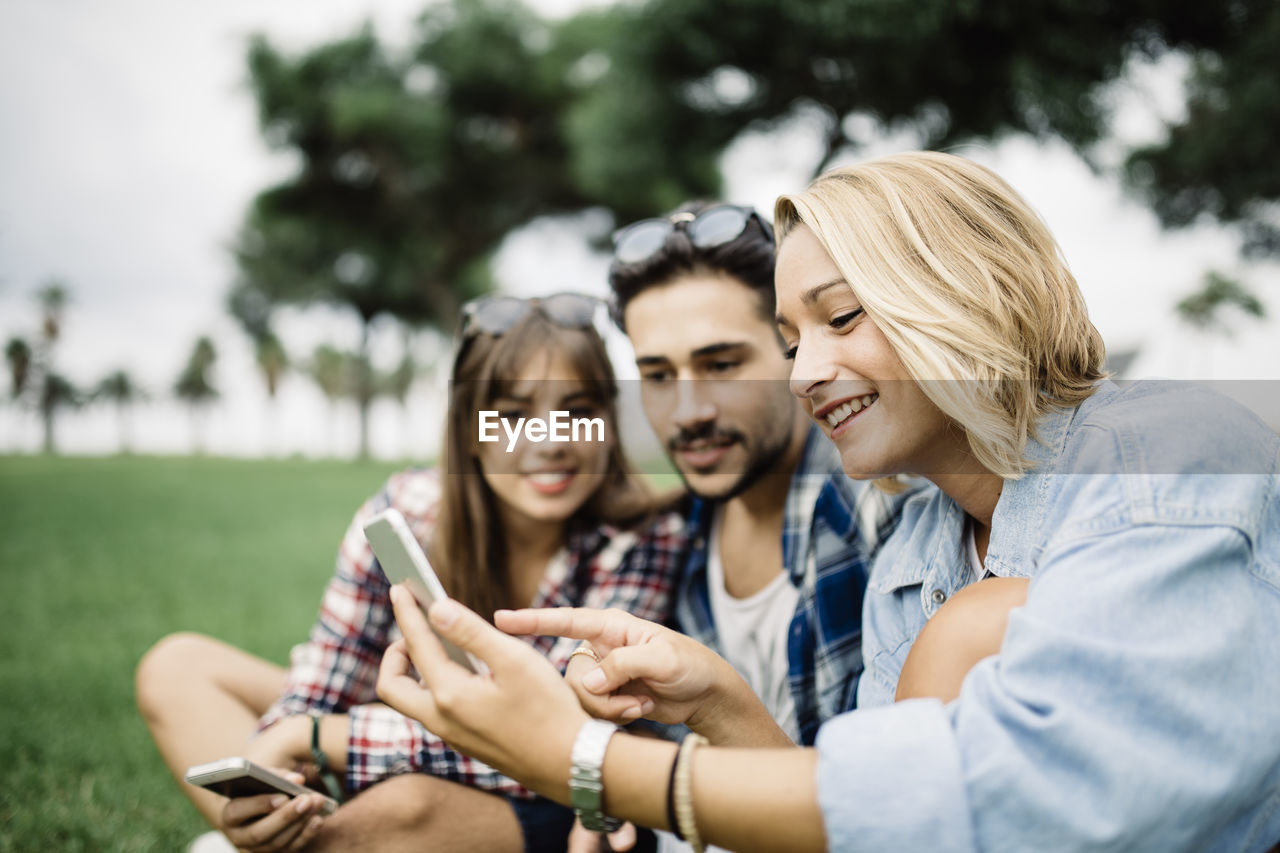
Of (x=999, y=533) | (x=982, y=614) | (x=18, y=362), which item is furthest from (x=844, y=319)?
(x=18, y=362)

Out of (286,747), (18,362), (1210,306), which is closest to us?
(286,747)

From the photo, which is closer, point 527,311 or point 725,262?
point 725,262

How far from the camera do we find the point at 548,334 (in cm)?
294

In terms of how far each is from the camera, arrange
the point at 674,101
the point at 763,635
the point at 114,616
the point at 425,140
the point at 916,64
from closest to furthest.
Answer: the point at 763,635 < the point at 114,616 < the point at 916,64 < the point at 674,101 < the point at 425,140

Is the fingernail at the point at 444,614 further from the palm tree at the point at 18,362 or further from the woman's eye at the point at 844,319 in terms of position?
the palm tree at the point at 18,362

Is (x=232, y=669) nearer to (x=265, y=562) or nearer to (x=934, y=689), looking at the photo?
(x=934, y=689)

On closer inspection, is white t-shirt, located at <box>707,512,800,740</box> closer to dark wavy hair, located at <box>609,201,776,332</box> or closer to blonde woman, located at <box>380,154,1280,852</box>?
blonde woman, located at <box>380,154,1280,852</box>

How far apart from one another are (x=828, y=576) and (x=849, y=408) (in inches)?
31.7

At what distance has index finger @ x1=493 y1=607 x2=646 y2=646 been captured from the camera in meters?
1.43

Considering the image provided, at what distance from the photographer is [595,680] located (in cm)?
146

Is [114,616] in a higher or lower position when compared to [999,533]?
lower

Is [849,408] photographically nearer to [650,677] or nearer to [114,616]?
[650,677]

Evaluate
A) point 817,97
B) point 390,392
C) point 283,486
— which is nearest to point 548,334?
point 817,97

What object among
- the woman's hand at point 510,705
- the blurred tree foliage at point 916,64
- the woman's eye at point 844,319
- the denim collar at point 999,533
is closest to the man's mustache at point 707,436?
the denim collar at point 999,533
